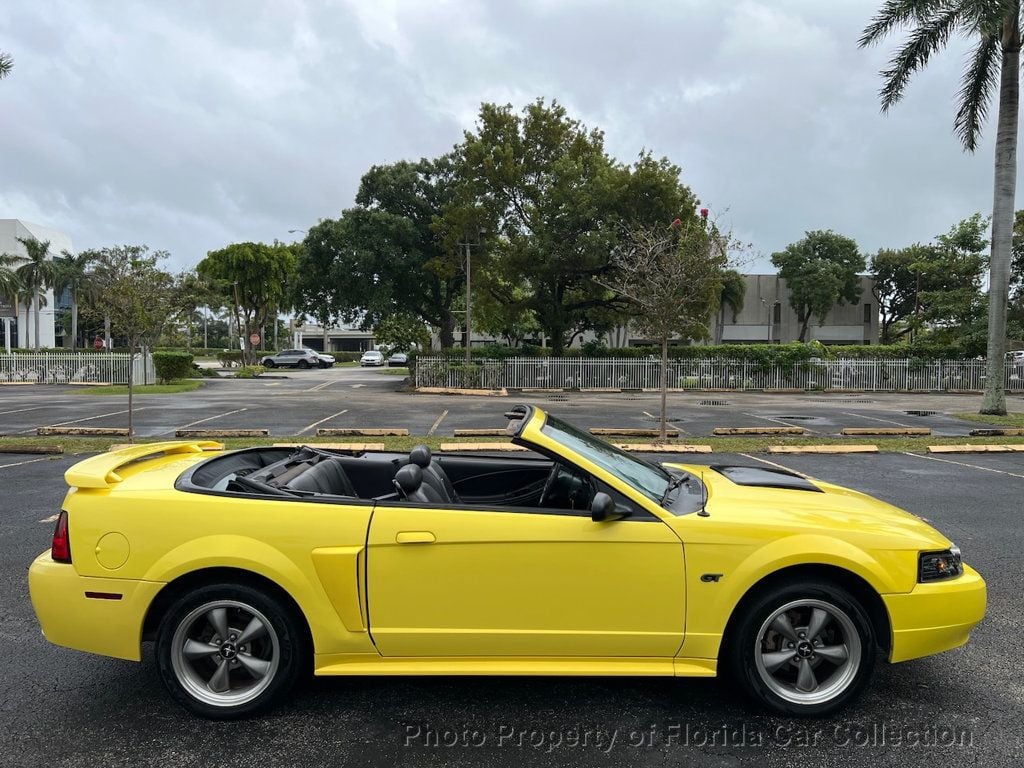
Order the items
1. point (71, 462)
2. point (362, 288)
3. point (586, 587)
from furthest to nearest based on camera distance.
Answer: point (362, 288)
point (71, 462)
point (586, 587)

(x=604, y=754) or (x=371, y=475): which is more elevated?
(x=371, y=475)

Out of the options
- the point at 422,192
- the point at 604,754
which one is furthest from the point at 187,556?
the point at 422,192

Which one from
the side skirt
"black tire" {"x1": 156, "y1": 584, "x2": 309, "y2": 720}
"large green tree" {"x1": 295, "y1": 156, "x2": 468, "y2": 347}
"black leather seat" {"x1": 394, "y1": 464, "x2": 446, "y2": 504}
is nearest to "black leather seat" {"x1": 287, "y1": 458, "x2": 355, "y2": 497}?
"black leather seat" {"x1": 394, "y1": 464, "x2": 446, "y2": 504}

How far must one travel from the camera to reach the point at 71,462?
967cm

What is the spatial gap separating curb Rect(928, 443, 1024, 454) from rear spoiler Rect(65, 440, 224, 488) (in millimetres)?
11863

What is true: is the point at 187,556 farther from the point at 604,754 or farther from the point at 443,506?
the point at 604,754

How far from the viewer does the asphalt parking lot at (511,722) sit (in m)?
2.78

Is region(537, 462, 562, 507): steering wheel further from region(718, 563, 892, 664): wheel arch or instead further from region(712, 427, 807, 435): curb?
region(712, 427, 807, 435): curb

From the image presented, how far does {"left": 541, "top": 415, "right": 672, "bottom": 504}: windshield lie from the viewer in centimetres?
332

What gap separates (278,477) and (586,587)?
181cm

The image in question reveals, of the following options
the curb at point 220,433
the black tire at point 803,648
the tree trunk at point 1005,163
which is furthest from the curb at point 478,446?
the tree trunk at point 1005,163

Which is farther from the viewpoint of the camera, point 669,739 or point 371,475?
Result: point 371,475

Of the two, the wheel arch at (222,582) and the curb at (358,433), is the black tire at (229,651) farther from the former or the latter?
the curb at (358,433)

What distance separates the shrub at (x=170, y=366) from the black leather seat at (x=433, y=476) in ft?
93.8
